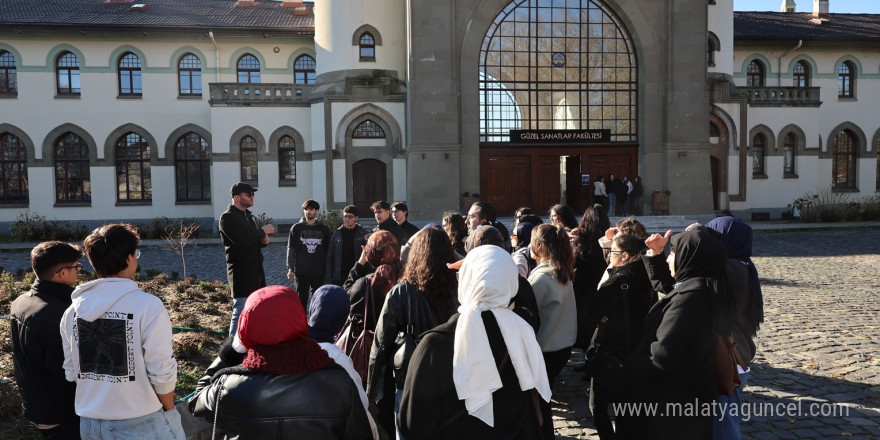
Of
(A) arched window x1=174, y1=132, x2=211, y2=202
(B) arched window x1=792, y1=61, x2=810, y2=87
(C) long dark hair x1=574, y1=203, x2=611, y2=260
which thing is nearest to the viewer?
(C) long dark hair x1=574, y1=203, x2=611, y2=260

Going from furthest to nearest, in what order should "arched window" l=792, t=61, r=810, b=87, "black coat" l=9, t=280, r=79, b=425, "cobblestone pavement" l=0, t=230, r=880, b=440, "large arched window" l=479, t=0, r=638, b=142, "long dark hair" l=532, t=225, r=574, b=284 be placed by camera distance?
"arched window" l=792, t=61, r=810, b=87
"large arched window" l=479, t=0, r=638, b=142
"cobblestone pavement" l=0, t=230, r=880, b=440
"long dark hair" l=532, t=225, r=574, b=284
"black coat" l=9, t=280, r=79, b=425

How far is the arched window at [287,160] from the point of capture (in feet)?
96.1

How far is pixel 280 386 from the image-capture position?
Result: 294cm

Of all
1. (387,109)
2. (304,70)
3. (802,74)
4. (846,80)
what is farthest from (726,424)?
(846,80)

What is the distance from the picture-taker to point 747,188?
31047 mm

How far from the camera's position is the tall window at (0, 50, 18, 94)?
2941 centimetres

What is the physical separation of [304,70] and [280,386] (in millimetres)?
30394

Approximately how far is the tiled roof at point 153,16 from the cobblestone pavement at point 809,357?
16.3 meters

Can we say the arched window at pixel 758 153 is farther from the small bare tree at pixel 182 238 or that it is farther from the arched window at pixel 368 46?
the small bare tree at pixel 182 238

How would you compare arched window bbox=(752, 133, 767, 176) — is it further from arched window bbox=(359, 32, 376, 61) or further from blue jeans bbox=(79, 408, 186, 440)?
blue jeans bbox=(79, 408, 186, 440)

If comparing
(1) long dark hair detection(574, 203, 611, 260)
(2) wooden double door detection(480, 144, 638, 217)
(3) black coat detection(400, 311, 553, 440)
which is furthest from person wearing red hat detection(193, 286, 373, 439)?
(2) wooden double door detection(480, 144, 638, 217)

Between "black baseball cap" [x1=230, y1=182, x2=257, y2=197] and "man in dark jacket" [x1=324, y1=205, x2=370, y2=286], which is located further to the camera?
"man in dark jacket" [x1=324, y1=205, x2=370, y2=286]

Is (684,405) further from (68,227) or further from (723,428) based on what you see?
(68,227)

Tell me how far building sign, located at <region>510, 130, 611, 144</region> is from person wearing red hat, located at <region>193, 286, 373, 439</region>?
2524 cm
